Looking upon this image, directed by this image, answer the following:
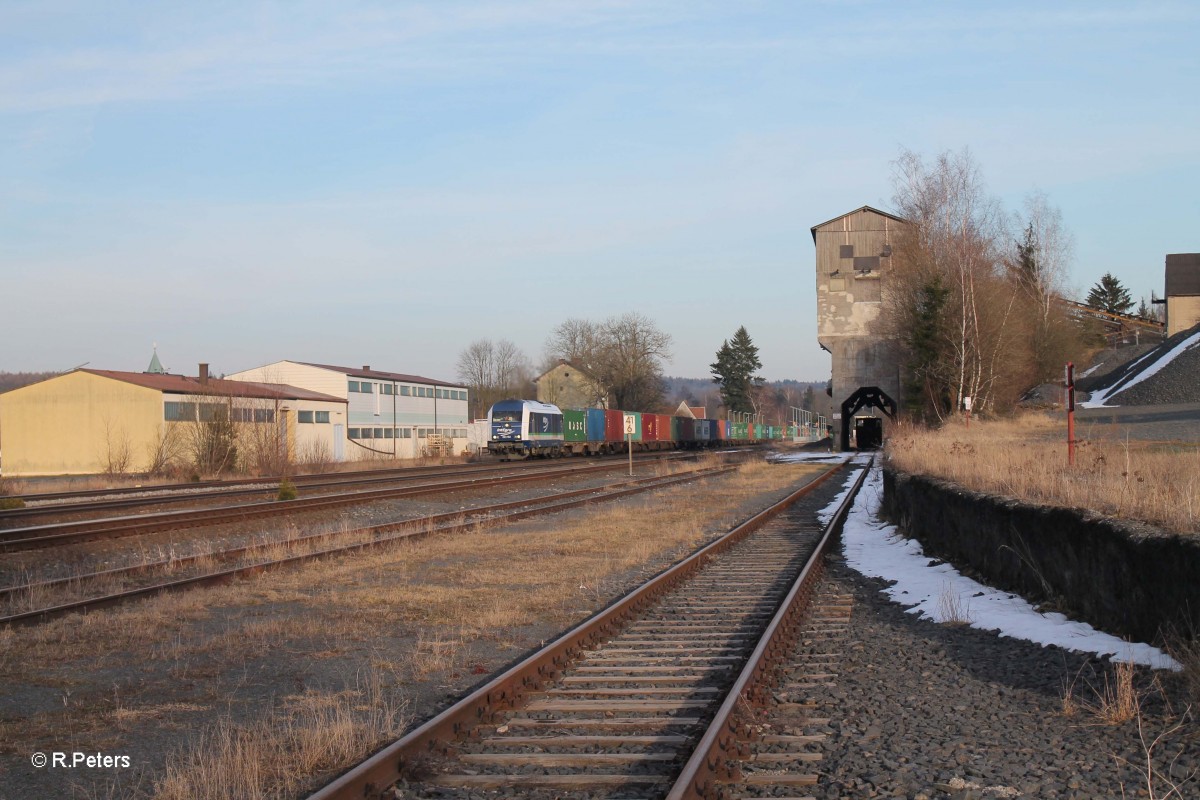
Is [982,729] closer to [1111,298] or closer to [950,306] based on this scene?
[950,306]

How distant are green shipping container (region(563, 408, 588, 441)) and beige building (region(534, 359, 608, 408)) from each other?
124ft

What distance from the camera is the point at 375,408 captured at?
220 feet

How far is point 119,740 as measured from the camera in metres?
5.80

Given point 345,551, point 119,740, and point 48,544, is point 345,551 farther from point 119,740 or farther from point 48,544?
point 119,740

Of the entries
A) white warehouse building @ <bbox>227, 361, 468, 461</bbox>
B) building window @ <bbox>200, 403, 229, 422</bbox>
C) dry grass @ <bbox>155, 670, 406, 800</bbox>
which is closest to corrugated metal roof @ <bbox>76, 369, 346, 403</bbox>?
white warehouse building @ <bbox>227, 361, 468, 461</bbox>

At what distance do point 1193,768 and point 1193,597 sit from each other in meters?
1.88

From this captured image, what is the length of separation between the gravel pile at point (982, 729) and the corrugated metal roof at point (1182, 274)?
279 ft

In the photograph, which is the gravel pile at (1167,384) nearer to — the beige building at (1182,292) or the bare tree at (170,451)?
the beige building at (1182,292)

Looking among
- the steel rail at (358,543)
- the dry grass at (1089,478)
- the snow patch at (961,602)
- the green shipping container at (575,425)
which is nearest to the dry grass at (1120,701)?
the snow patch at (961,602)

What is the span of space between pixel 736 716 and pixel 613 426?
187 ft

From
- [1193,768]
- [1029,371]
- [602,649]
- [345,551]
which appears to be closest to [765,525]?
[345,551]

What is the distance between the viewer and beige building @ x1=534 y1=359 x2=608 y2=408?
96625mm

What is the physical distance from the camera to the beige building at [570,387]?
96.6 meters

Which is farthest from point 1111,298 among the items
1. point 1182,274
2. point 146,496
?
point 146,496
